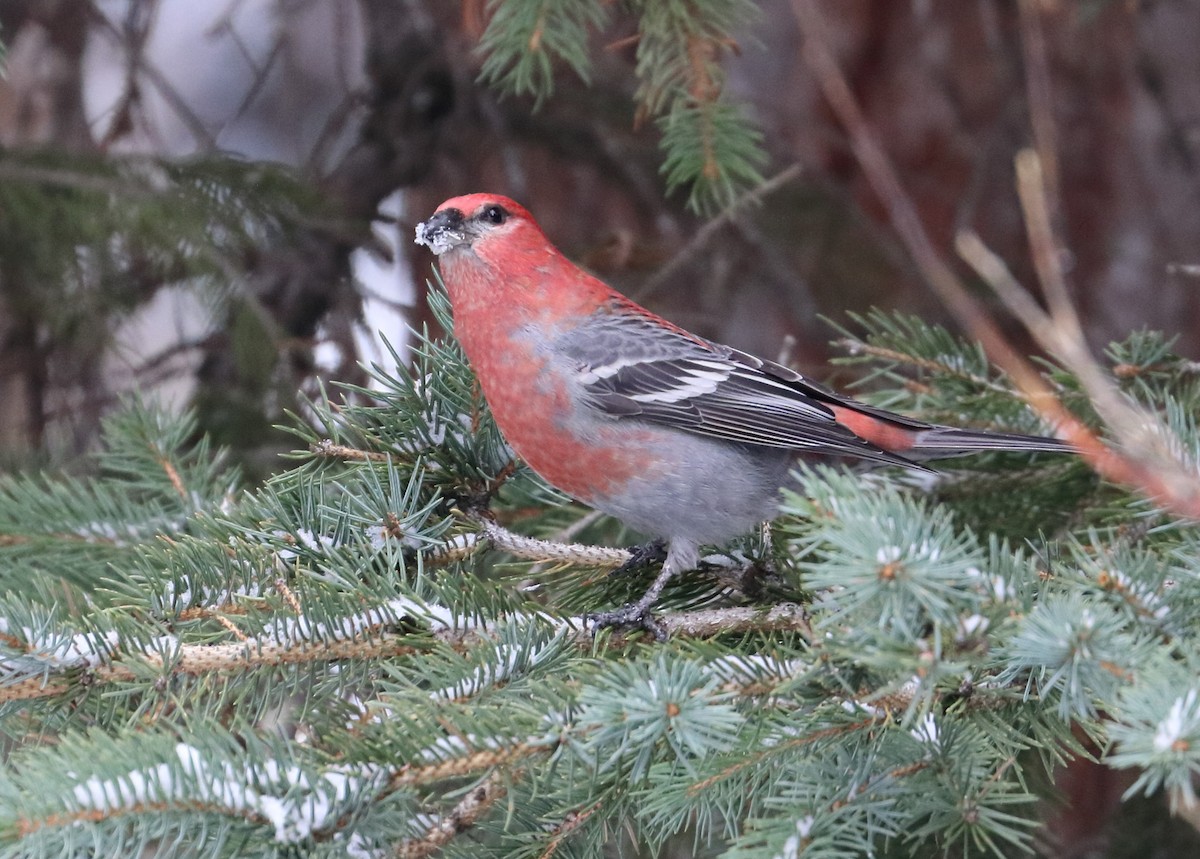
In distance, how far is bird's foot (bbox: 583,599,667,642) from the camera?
2170 millimetres

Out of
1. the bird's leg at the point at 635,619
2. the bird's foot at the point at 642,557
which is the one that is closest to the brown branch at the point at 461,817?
the bird's leg at the point at 635,619

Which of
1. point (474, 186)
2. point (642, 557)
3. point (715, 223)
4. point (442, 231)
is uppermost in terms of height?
point (442, 231)

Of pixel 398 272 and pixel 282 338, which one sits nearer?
pixel 282 338

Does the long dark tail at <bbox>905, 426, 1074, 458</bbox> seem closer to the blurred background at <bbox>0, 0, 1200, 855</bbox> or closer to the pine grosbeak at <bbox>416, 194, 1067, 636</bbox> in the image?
the pine grosbeak at <bbox>416, 194, 1067, 636</bbox>

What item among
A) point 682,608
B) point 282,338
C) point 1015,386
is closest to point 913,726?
point 682,608

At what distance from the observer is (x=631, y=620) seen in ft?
7.26

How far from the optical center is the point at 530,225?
3139mm

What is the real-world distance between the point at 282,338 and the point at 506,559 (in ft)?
3.88

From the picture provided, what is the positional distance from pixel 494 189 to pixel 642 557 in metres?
3.10

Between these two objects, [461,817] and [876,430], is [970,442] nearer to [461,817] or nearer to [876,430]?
[876,430]

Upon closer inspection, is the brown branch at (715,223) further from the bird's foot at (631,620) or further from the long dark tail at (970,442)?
the bird's foot at (631,620)

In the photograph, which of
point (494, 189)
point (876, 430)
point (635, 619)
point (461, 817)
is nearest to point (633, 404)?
point (876, 430)

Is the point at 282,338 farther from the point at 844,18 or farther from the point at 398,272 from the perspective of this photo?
the point at 844,18

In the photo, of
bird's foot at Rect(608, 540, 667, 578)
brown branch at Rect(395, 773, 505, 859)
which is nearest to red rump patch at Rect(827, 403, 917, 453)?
bird's foot at Rect(608, 540, 667, 578)
